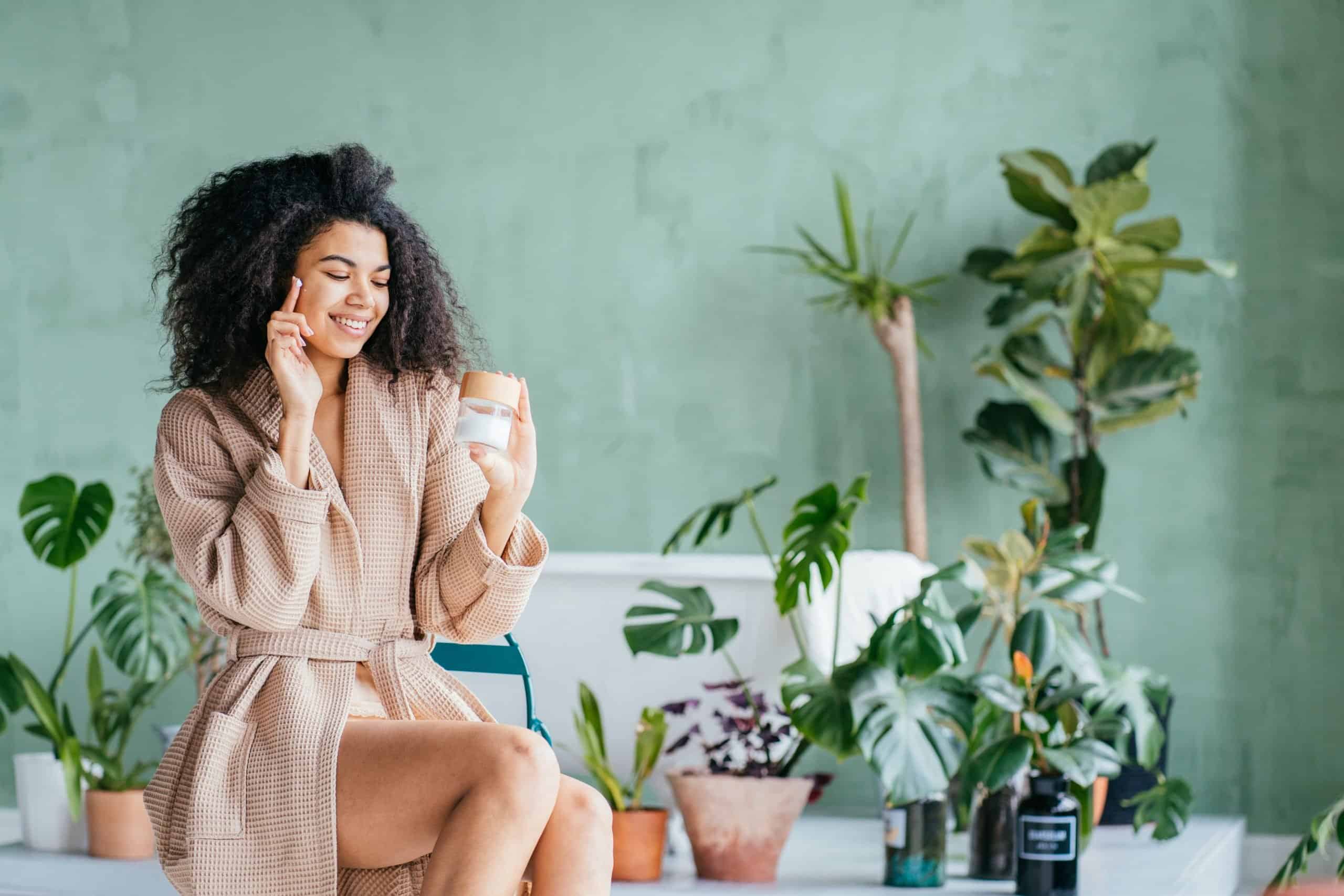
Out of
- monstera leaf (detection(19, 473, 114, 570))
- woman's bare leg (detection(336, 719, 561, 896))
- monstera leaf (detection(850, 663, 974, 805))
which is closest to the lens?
woman's bare leg (detection(336, 719, 561, 896))

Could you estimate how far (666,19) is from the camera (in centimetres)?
393

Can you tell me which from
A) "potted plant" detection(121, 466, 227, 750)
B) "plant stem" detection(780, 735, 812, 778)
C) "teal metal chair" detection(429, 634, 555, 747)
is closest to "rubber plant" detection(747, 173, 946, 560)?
"plant stem" detection(780, 735, 812, 778)

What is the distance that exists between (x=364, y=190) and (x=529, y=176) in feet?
7.78

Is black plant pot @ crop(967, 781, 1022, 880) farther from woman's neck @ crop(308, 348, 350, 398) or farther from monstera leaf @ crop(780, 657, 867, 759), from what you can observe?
woman's neck @ crop(308, 348, 350, 398)

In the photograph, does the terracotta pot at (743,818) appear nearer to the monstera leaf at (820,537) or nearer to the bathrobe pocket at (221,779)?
the monstera leaf at (820,537)

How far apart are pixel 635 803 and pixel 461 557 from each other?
45.1 inches

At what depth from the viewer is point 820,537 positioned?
2445mm

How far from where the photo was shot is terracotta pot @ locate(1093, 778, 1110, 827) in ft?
10.2

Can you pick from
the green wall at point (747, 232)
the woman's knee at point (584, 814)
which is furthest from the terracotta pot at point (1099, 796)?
the woman's knee at point (584, 814)

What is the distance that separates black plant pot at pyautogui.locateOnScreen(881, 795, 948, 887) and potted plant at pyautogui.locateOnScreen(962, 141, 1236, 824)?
91cm

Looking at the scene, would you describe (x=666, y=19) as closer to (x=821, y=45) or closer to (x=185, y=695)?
(x=821, y=45)

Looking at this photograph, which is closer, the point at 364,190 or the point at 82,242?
the point at 364,190

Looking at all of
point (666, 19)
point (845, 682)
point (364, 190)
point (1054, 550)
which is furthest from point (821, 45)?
point (364, 190)

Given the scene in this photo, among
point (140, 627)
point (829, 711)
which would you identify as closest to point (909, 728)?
point (829, 711)
